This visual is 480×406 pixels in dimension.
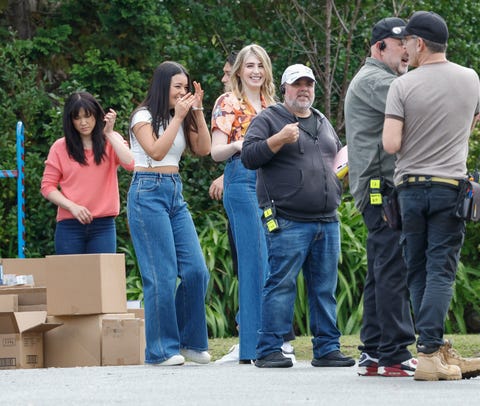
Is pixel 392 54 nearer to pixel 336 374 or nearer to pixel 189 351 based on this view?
pixel 336 374

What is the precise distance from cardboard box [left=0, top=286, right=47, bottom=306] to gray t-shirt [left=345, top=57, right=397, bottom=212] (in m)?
2.87

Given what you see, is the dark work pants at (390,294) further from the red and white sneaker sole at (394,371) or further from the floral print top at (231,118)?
the floral print top at (231,118)

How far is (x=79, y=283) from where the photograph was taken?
8.98 m

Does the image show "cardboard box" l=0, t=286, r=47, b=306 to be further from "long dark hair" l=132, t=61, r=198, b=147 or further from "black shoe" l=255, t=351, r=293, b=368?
"black shoe" l=255, t=351, r=293, b=368

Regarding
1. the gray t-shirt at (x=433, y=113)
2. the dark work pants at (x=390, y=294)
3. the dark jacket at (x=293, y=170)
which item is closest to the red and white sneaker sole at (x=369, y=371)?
the dark work pants at (x=390, y=294)

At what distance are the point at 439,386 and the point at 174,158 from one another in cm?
266

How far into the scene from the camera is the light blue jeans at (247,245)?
8547 millimetres

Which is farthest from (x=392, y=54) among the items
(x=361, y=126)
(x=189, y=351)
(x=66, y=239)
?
(x=66, y=239)

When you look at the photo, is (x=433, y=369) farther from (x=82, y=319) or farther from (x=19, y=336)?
(x=19, y=336)

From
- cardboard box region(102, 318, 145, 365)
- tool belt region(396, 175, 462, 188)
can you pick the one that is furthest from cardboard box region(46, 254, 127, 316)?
tool belt region(396, 175, 462, 188)

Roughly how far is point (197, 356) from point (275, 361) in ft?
2.68

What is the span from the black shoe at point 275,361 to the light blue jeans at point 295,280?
27 mm

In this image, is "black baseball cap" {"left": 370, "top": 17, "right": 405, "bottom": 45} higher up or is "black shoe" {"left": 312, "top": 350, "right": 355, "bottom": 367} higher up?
"black baseball cap" {"left": 370, "top": 17, "right": 405, "bottom": 45}

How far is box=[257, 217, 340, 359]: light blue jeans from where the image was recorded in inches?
316
